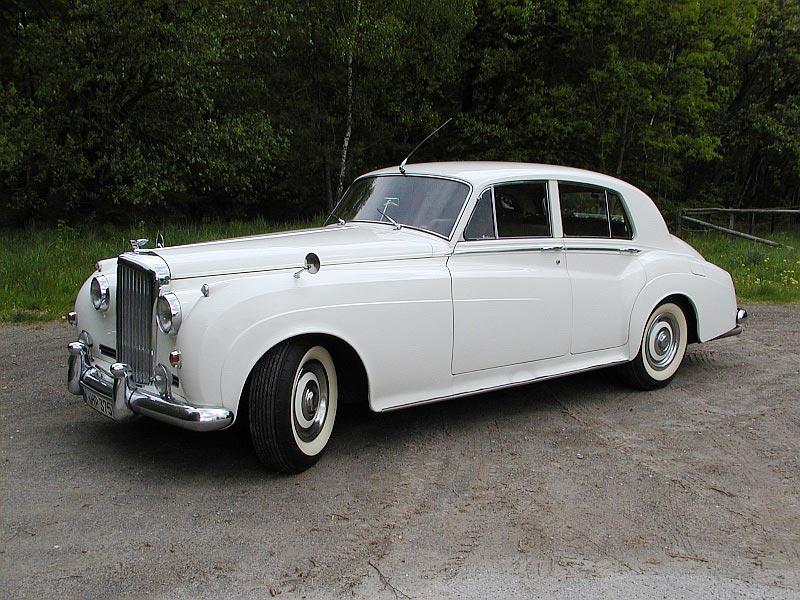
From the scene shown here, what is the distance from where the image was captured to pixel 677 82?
19875mm

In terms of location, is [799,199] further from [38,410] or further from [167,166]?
[38,410]

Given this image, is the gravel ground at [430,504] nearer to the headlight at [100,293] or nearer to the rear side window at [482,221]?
the headlight at [100,293]

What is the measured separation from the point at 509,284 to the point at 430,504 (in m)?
1.78

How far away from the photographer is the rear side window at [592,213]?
19.9 ft

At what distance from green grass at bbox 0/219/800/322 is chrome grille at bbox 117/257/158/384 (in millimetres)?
4723

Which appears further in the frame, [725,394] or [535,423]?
[725,394]

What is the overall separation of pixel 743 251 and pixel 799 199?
21269 millimetres

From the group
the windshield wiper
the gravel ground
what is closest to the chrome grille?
the gravel ground

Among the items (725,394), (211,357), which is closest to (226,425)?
(211,357)

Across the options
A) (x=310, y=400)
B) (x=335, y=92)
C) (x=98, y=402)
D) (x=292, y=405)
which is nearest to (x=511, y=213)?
(x=310, y=400)

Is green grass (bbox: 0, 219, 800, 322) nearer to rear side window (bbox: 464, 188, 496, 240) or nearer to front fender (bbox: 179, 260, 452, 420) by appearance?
front fender (bbox: 179, 260, 452, 420)

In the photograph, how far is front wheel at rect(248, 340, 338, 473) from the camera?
4.39 m

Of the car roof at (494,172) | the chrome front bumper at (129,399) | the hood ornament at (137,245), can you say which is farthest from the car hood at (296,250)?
the chrome front bumper at (129,399)

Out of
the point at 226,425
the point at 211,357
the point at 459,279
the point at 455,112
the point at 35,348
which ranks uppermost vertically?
the point at 455,112
